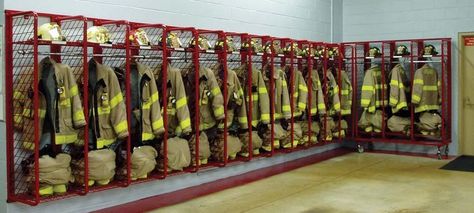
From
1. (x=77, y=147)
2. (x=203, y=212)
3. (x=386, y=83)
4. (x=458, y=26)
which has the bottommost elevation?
(x=203, y=212)

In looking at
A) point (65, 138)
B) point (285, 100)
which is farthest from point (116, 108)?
point (285, 100)

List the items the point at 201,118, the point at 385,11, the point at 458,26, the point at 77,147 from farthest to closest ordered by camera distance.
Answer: the point at 385,11
the point at 458,26
the point at 201,118
the point at 77,147

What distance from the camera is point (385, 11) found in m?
10.0

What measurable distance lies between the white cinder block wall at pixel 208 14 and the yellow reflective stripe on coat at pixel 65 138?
471mm

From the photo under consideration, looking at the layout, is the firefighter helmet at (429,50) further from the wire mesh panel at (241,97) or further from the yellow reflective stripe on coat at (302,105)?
the wire mesh panel at (241,97)

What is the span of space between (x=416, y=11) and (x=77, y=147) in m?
6.89

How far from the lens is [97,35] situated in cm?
520

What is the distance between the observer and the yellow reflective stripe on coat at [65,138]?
4.96 metres

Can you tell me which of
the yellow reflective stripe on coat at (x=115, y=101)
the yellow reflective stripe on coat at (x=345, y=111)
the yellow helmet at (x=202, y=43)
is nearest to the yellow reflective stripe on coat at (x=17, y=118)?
the yellow reflective stripe on coat at (x=115, y=101)

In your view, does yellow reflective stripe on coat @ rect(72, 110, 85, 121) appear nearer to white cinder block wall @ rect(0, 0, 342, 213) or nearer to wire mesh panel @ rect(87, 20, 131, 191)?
wire mesh panel @ rect(87, 20, 131, 191)

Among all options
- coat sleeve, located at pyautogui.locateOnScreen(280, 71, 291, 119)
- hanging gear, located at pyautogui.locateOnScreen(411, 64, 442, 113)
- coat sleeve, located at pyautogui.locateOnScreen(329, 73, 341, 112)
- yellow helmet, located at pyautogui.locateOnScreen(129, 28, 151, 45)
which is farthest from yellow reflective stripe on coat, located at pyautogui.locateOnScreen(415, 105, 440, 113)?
yellow helmet, located at pyautogui.locateOnScreen(129, 28, 151, 45)

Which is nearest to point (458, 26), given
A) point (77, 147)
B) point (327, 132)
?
point (327, 132)

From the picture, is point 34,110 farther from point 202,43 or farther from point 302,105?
point 302,105

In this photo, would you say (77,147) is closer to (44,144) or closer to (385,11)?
(44,144)
